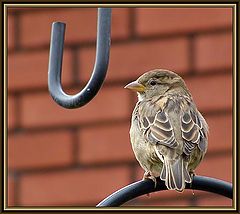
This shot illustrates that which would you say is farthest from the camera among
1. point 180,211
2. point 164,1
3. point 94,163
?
point 94,163

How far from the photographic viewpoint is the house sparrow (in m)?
3.35

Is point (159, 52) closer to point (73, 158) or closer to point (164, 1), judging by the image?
point (73, 158)

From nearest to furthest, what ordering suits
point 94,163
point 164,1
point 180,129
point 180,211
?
point 180,211, point 164,1, point 180,129, point 94,163

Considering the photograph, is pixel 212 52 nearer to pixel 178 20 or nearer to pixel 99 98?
pixel 178 20

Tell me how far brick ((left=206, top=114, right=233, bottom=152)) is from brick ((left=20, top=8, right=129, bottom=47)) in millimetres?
584

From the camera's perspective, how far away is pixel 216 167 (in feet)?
14.7

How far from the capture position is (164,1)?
3.21m

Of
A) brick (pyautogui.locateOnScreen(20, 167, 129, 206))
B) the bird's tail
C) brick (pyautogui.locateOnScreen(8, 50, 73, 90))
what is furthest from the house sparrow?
brick (pyautogui.locateOnScreen(8, 50, 73, 90))

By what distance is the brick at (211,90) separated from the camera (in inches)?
176

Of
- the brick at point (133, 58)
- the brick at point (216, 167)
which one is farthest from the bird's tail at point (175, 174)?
the brick at point (133, 58)

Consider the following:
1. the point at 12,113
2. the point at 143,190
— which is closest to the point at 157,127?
the point at 143,190

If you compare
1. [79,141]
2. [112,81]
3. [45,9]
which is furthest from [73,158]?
[45,9]

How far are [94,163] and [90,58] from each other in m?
0.49

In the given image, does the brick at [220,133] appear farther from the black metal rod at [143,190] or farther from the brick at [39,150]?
the black metal rod at [143,190]
